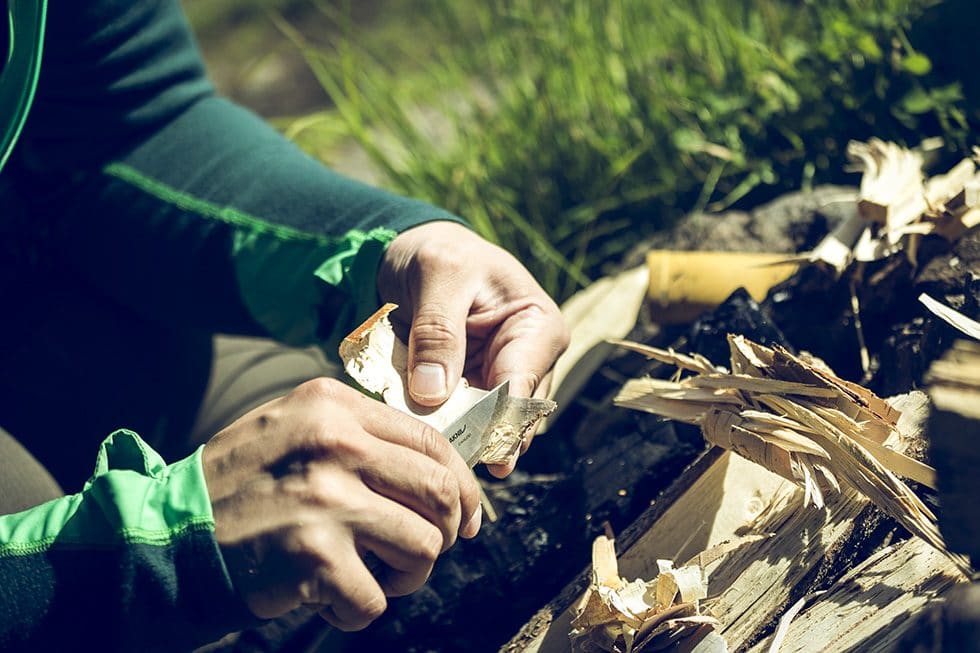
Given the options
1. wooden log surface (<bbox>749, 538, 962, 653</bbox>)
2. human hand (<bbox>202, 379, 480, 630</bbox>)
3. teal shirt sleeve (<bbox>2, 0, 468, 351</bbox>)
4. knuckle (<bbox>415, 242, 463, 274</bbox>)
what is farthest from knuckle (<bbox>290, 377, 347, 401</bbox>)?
wooden log surface (<bbox>749, 538, 962, 653</bbox>)

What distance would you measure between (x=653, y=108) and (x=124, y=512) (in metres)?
2.00

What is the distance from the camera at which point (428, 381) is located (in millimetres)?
1324

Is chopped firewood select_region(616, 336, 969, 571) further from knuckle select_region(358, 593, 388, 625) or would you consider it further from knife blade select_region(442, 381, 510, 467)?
knuckle select_region(358, 593, 388, 625)

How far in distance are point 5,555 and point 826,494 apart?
3.85 ft

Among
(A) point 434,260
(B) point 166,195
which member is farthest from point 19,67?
(A) point 434,260

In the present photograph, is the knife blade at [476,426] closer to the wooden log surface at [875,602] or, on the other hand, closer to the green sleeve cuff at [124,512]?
the green sleeve cuff at [124,512]

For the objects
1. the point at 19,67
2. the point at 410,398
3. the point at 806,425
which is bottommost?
the point at 806,425

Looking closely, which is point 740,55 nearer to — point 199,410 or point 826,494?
point 826,494

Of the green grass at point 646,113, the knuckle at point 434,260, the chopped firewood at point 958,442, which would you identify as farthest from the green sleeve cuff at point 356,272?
the chopped firewood at point 958,442

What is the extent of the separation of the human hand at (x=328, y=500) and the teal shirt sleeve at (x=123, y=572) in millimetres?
31

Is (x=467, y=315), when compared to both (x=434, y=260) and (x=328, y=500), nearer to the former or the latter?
(x=434, y=260)

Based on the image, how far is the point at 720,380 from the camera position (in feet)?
4.79

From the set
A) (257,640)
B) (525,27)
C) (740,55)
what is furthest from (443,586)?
(525,27)

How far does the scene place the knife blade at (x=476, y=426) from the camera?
1.26m
